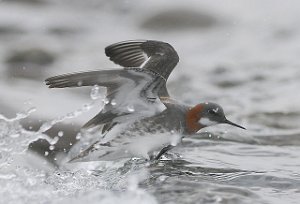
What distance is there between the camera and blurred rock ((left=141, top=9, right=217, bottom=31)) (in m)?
17.1

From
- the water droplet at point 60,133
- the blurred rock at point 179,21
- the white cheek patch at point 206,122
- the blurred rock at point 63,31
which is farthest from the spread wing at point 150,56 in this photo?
the blurred rock at point 179,21

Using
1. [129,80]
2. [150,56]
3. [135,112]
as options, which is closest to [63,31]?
[150,56]

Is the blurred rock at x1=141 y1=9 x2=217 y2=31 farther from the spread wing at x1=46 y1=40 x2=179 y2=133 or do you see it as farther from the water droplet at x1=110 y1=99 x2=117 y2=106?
the water droplet at x1=110 y1=99 x2=117 y2=106

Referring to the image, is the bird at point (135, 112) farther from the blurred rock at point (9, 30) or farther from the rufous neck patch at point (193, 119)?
the blurred rock at point (9, 30)

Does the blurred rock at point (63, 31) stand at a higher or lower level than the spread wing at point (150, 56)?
higher

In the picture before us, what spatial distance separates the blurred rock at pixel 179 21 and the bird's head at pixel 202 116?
896 centimetres

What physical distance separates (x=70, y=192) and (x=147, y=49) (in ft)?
7.86

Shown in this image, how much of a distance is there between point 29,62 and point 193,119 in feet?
23.3

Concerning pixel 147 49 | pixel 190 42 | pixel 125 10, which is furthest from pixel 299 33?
pixel 147 49

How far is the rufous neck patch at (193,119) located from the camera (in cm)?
795

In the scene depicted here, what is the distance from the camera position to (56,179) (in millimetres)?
7043

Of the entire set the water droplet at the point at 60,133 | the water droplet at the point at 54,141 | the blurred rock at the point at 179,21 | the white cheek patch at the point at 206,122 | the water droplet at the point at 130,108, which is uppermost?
the blurred rock at the point at 179,21

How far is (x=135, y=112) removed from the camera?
25.0 feet

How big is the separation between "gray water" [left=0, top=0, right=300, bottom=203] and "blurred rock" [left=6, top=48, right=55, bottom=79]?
0.02m
